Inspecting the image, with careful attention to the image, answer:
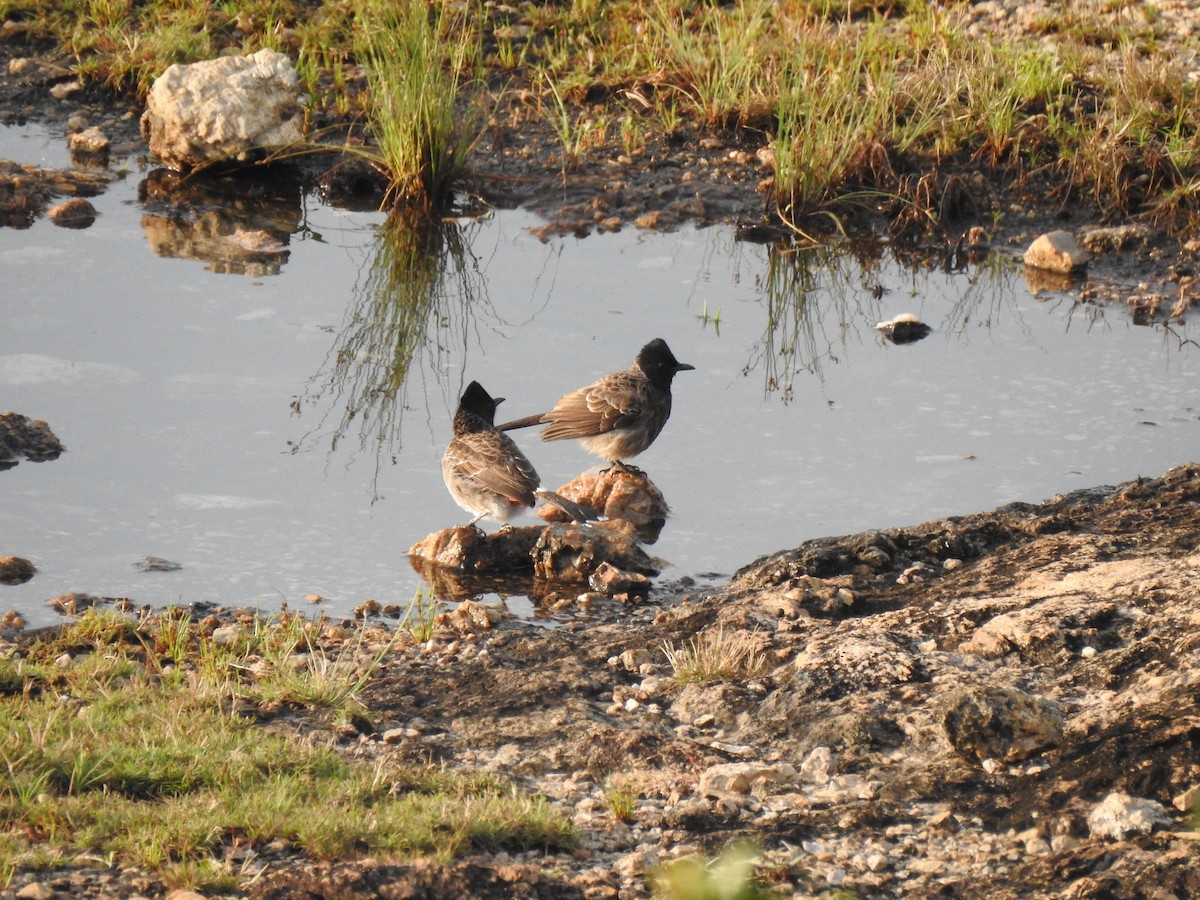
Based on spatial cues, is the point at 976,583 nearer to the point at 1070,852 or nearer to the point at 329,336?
the point at 1070,852

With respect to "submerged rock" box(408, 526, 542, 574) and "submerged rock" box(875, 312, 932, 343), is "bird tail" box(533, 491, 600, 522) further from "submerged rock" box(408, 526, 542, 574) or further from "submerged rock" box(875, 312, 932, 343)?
"submerged rock" box(875, 312, 932, 343)

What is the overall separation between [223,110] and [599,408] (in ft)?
16.9

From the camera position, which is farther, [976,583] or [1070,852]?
[976,583]

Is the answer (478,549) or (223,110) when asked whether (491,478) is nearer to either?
(478,549)

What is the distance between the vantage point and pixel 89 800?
4.24 meters

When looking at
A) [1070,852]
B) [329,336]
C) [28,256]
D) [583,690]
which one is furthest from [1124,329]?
[28,256]

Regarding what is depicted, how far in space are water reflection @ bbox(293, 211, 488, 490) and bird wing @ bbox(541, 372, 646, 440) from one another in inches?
32.4

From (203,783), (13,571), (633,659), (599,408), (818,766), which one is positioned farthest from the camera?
(599,408)

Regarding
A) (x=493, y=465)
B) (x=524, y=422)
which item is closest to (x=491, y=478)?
(x=493, y=465)

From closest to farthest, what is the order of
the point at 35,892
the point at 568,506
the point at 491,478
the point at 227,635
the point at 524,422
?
1. the point at 35,892
2. the point at 227,635
3. the point at 491,478
4. the point at 568,506
5. the point at 524,422

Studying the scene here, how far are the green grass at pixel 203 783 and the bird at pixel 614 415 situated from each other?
2.83 m

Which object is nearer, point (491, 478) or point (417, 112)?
point (491, 478)

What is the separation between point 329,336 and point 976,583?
15.1 feet

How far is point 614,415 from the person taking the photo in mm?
8055
